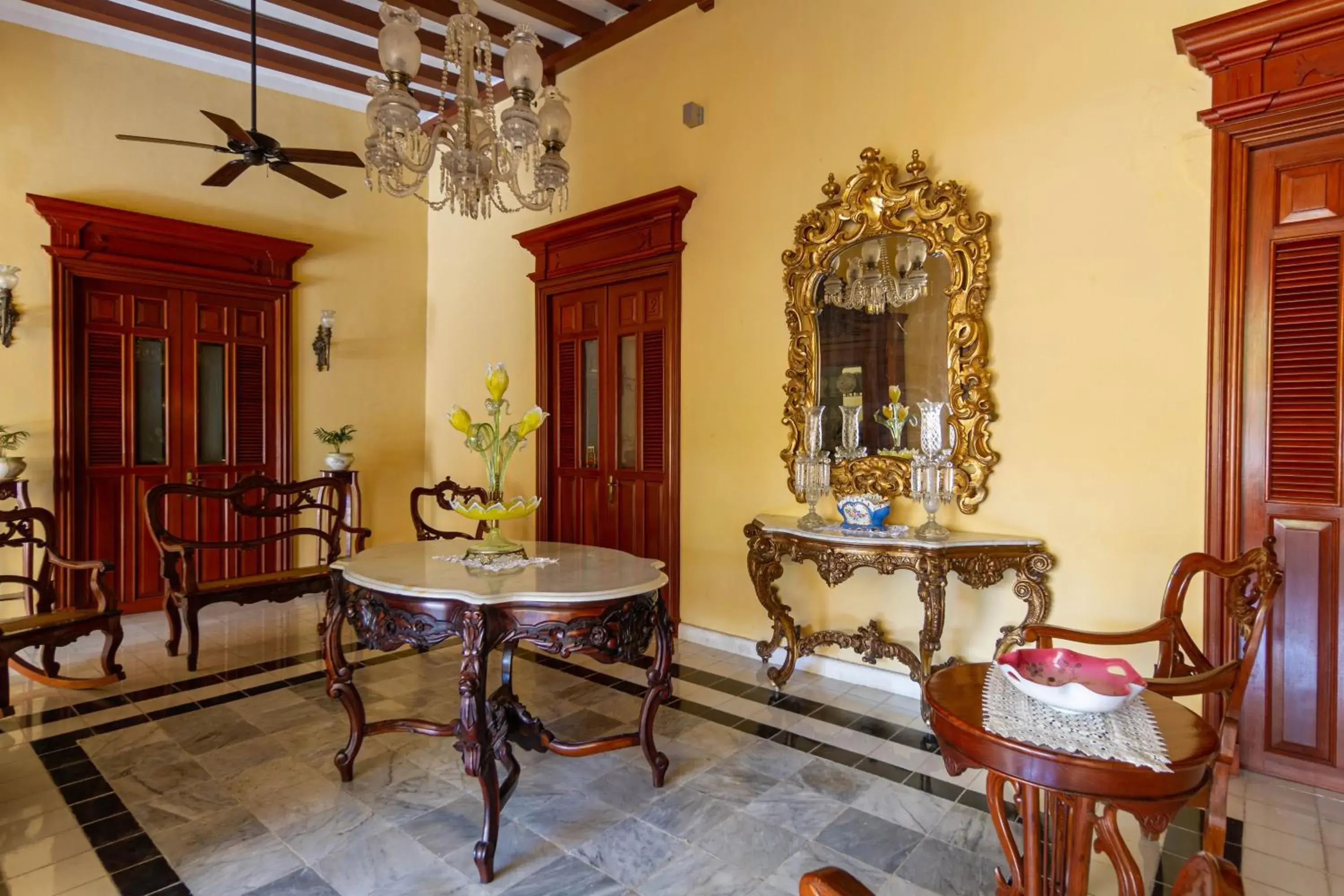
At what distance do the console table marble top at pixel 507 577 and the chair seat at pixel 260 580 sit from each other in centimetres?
172

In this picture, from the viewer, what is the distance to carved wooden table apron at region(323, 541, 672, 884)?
2176 mm

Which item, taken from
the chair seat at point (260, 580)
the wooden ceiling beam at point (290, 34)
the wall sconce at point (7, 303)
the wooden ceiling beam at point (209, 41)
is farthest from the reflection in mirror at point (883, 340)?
the wall sconce at point (7, 303)

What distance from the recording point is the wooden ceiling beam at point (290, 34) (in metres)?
4.58

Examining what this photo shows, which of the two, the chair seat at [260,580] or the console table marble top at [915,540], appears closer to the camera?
the console table marble top at [915,540]

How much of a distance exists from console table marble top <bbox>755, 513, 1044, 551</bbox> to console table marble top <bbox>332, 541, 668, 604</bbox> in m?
0.94

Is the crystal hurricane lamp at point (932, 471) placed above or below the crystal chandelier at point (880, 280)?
below

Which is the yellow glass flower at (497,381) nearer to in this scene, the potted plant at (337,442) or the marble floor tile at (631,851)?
the marble floor tile at (631,851)

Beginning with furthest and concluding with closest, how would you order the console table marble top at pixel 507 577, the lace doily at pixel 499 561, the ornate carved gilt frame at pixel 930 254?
the ornate carved gilt frame at pixel 930 254 → the lace doily at pixel 499 561 → the console table marble top at pixel 507 577

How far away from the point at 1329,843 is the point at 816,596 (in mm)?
2158

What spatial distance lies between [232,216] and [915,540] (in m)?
5.48

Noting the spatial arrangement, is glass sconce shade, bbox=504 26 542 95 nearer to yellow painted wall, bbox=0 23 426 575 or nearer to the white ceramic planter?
the white ceramic planter

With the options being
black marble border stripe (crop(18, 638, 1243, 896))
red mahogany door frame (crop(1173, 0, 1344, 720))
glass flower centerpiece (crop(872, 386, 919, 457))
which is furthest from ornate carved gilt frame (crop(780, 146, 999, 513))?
black marble border stripe (crop(18, 638, 1243, 896))

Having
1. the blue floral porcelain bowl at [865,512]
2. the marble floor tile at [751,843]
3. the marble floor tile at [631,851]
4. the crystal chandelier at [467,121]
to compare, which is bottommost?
the marble floor tile at [631,851]

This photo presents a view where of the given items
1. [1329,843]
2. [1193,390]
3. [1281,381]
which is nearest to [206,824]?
[1329,843]
